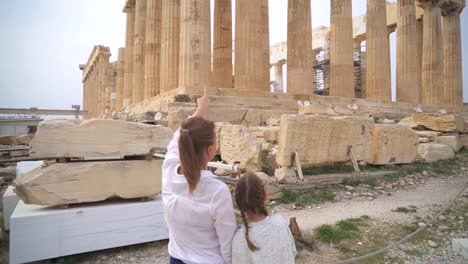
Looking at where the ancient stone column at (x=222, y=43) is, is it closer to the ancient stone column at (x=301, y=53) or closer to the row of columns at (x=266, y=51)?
the row of columns at (x=266, y=51)

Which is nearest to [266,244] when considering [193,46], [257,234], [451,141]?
[257,234]

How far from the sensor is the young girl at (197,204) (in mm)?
1429

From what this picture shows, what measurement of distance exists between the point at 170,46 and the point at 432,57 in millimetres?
16515

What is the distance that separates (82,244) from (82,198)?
507mm

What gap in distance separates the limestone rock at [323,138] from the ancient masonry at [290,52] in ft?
18.0

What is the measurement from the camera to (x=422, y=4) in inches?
801

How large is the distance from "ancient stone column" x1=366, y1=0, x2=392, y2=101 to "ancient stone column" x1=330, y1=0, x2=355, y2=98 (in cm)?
194

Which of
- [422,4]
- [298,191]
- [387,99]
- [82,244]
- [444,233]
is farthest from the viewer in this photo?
[422,4]

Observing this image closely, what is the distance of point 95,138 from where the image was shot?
12.2ft

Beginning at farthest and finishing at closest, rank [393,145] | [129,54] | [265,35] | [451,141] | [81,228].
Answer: [129,54], [265,35], [451,141], [393,145], [81,228]

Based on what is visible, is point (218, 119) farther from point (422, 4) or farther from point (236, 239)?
point (422, 4)

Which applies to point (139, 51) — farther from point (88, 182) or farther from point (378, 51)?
point (88, 182)

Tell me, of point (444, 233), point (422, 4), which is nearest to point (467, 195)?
point (444, 233)

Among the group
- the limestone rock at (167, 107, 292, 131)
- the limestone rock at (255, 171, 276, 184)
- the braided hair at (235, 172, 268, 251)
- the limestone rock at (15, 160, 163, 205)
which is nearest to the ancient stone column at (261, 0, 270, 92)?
the limestone rock at (167, 107, 292, 131)
